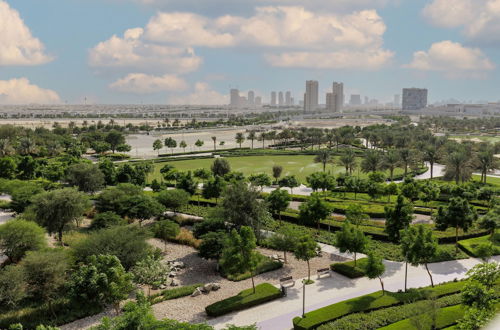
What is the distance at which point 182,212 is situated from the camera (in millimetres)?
43188

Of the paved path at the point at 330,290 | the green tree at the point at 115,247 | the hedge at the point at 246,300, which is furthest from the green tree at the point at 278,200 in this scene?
the green tree at the point at 115,247

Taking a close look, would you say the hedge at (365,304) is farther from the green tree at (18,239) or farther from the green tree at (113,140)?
the green tree at (113,140)

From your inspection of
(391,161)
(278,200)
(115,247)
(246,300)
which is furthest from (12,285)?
(391,161)

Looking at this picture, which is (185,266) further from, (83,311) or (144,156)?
(144,156)

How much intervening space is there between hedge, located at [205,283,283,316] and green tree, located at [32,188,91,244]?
17.3 metres

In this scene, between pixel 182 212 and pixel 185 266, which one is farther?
pixel 182 212

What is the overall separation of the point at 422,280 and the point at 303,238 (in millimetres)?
8354

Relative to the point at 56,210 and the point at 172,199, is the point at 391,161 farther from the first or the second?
the point at 56,210

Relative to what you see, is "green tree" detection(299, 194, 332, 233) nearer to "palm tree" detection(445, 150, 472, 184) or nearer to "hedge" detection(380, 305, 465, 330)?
"hedge" detection(380, 305, 465, 330)

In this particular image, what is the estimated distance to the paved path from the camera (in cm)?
2155

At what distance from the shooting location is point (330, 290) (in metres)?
24.8

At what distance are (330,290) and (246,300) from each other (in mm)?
5583

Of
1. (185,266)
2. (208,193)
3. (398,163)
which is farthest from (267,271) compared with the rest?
(398,163)

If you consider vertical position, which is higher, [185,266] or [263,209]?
[263,209]
